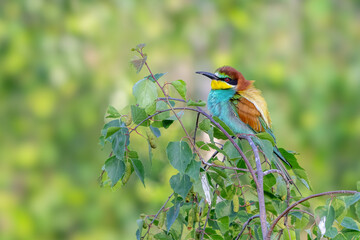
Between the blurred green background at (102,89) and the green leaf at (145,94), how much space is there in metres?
2.29

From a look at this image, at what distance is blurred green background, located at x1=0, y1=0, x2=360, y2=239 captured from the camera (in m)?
3.36

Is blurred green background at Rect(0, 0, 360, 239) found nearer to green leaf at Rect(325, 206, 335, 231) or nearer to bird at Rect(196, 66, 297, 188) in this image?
bird at Rect(196, 66, 297, 188)

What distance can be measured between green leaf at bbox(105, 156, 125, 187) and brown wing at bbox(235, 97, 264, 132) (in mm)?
714

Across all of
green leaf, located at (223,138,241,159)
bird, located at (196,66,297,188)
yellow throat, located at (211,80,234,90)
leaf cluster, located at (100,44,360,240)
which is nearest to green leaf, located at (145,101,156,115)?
leaf cluster, located at (100,44,360,240)

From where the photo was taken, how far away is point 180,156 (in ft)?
2.87

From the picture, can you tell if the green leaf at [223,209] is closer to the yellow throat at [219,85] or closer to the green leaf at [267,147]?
the green leaf at [267,147]

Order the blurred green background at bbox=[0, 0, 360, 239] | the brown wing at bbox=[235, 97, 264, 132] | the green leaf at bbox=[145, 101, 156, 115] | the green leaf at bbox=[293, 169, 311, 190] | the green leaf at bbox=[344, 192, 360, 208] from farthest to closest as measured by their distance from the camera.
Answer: the blurred green background at bbox=[0, 0, 360, 239]
the brown wing at bbox=[235, 97, 264, 132]
the green leaf at bbox=[293, 169, 311, 190]
the green leaf at bbox=[145, 101, 156, 115]
the green leaf at bbox=[344, 192, 360, 208]

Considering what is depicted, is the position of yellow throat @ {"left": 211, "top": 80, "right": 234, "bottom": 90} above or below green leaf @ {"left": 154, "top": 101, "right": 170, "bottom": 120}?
above

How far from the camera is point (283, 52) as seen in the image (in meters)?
3.71

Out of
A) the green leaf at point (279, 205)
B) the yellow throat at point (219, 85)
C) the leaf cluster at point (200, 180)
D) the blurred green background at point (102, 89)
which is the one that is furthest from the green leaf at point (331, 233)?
the blurred green background at point (102, 89)

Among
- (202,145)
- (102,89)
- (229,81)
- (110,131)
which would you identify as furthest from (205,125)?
(102,89)

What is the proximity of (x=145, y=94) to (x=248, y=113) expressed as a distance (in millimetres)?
701

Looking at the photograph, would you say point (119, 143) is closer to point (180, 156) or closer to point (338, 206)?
point (180, 156)

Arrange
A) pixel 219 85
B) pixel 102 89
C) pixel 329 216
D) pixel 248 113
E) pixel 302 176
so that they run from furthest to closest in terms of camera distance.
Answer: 1. pixel 102 89
2. pixel 219 85
3. pixel 248 113
4. pixel 302 176
5. pixel 329 216
